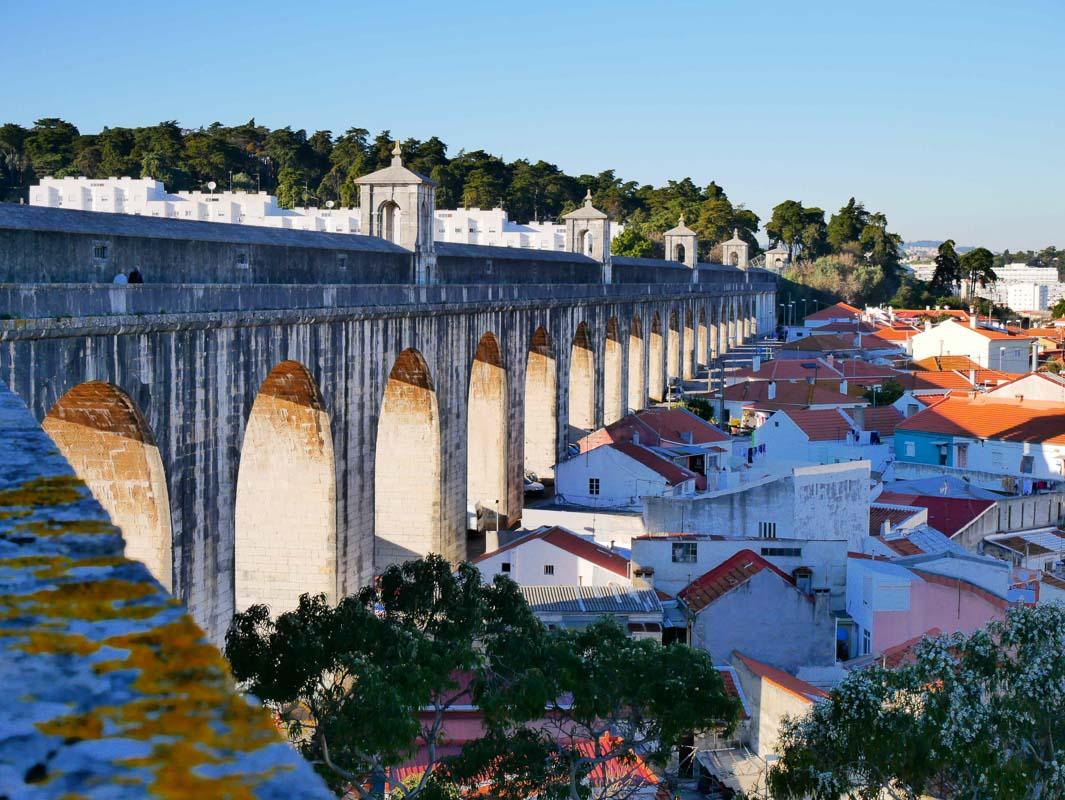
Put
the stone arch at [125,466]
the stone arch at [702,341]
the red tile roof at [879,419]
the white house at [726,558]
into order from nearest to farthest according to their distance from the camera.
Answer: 1. the stone arch at [125,466]
2. the white house at [726,558]
3. the red tile roof at [879,419]
4. the stone arch at [702,341]

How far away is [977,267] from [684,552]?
94580mm

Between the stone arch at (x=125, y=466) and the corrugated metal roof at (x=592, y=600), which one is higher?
the stone arch at (x=125, y=466)

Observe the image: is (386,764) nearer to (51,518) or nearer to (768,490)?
(51,518)

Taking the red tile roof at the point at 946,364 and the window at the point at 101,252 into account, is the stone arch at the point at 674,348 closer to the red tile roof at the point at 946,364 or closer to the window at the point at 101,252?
the red tile roof at the point at 946,364

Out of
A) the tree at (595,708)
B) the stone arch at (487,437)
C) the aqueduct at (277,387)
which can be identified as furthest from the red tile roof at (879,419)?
the tree at (595,708)

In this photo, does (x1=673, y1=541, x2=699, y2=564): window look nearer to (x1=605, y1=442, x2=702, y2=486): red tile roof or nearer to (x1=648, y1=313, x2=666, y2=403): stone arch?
(x1=605, y1=442, x2=702, y2=486): red tile roof

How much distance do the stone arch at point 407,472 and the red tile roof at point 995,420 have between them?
17.0 meters

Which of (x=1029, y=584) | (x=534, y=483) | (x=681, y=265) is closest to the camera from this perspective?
(x=1029, y=584)

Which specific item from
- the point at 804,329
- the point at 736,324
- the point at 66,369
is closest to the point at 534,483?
→ the point at 66,369

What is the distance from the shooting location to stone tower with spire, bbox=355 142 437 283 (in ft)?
89.9

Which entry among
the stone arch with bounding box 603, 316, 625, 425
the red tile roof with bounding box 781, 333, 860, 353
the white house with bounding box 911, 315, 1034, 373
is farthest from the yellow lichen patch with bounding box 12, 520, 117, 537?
the red tile roof with bounding box 781, 333, 860, 353

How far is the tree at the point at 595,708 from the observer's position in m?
11.6

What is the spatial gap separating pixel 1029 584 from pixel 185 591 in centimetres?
1435

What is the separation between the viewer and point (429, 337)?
24.1 metres
